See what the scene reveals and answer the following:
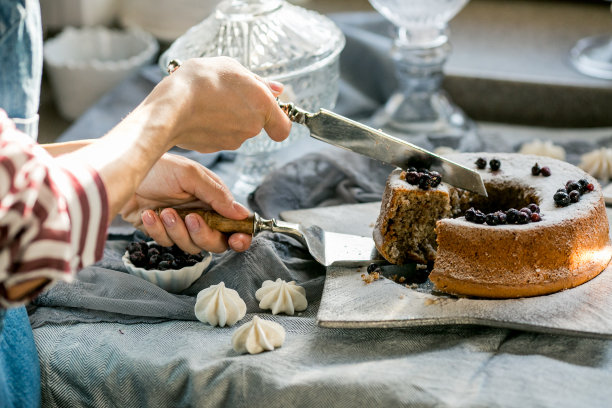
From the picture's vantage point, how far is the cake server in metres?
1.50

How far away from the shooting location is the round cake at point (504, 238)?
1.34 m

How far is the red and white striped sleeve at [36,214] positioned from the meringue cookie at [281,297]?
20.2 inches

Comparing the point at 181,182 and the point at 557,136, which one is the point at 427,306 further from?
the point at 557,136

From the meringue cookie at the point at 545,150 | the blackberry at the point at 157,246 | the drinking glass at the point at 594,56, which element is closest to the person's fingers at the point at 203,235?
the blackberry at the point at 157,246

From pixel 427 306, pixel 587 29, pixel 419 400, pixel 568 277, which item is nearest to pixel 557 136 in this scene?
pixel 587 29

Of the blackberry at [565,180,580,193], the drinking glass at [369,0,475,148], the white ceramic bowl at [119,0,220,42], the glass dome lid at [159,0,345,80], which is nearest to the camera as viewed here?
the blackberry at [565,180,580,193]

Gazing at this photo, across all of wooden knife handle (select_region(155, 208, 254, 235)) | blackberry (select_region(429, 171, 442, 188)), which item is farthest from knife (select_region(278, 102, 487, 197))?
wooden knife handle (select_region(155, 208, 254, 235))

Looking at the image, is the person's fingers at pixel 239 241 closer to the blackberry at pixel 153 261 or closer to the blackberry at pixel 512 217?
the blackberry at pixel 153 261

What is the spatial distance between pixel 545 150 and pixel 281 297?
3.24ft

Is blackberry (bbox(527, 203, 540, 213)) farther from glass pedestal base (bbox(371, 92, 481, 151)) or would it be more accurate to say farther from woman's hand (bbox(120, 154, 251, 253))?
glass pedestal base (bbox(371, 92, 481, 151))

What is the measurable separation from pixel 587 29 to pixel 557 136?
0.77 m

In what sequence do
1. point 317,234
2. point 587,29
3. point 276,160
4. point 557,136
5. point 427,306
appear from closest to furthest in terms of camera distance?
point 427,306 < point 317,234 < point 276,160 < point 557,136 < point 587,29

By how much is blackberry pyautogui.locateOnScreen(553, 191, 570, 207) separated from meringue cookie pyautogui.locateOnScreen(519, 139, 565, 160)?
597mm

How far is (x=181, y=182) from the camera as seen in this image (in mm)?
1520
